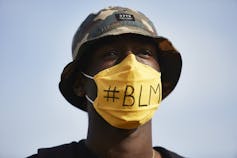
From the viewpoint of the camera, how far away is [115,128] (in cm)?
468

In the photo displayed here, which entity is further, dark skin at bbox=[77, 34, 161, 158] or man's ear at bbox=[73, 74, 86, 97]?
man's ear at bbox=[73, 74, 86, 97]

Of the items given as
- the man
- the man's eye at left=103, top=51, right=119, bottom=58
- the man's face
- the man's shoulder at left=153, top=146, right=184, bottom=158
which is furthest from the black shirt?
the man's eye at left=103, top=51, right=119, bottom=58

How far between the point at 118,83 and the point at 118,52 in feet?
0.96

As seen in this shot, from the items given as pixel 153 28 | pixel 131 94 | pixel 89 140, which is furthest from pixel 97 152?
pixel 153 28

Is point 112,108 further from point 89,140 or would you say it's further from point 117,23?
point 117,23

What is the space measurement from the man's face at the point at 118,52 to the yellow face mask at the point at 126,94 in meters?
0.06

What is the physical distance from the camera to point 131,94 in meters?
4.64

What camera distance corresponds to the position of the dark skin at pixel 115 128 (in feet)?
15.1

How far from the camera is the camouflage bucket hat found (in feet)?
15.9

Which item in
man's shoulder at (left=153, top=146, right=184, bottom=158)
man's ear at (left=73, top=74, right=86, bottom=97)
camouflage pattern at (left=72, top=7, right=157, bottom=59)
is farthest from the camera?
man's ear at (left=73, top=74, right=86, bottom=97)

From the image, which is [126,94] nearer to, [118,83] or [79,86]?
[118,83]

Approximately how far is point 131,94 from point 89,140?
62 centimetres

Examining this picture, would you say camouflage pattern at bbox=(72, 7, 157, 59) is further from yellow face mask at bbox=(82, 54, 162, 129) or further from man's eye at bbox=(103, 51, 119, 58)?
yellow face mask at bbox=(82, 54, 162, 129)

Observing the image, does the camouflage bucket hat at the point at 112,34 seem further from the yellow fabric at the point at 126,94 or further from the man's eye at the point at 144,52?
the yellow fabric at the point at 126,94
